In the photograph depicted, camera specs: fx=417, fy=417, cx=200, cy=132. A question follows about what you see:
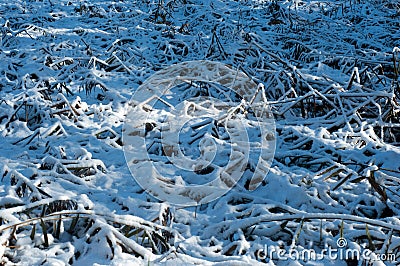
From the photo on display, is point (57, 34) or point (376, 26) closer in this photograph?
point (57, 34)

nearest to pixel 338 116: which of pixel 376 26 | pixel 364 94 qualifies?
pixel 364 94

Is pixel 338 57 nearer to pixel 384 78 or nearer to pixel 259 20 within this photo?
pixel 384 78

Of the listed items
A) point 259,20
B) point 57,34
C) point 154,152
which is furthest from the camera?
point 259,20

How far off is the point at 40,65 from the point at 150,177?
2.72 meters

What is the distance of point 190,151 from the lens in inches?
117

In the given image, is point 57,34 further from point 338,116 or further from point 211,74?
point 338,116

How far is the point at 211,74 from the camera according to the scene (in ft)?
14.7

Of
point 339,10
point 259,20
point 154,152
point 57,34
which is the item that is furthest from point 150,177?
point 339,10

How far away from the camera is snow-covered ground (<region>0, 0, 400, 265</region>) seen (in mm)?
1932

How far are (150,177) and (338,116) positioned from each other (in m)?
1.65

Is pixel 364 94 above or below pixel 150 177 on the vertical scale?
above

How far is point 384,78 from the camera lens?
4.23 m

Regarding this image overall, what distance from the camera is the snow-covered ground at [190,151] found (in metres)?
1.93

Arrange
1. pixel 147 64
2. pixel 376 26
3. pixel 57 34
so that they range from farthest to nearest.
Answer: pixel 376 26 → pixel 57 34 → pixel 147 64
